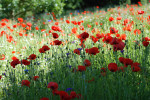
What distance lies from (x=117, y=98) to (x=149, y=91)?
35cm

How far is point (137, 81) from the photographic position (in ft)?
7.62

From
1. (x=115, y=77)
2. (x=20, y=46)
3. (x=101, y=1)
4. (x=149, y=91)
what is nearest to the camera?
(x=149, y=91)

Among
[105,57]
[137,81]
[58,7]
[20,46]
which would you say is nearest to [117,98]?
[137,81]

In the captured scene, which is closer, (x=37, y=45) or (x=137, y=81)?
(x=137, y=81)

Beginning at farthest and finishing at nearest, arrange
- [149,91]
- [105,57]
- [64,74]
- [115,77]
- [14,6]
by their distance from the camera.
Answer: [14,6] → [105,57] → [64,74] → [115,77] → [149,91]

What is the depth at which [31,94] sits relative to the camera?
2189 millimetres

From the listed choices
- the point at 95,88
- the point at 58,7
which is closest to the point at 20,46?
the point at 95,88

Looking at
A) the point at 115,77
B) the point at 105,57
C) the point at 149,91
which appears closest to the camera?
the point at 149,91

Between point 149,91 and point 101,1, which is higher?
point 101,1

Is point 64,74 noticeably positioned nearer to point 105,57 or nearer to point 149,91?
point 105,57

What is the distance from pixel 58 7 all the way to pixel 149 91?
23.7 feet

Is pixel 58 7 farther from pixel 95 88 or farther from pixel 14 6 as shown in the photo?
pixel 95 88

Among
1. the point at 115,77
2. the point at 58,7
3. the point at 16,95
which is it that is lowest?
the point at 16,95

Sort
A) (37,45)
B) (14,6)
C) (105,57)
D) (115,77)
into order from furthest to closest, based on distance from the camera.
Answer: (14,6) < (37,45) < (105,57) < (115,77)
